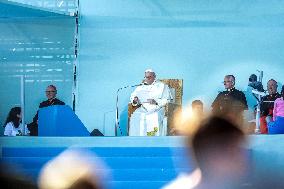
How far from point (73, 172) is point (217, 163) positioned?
1.54 m

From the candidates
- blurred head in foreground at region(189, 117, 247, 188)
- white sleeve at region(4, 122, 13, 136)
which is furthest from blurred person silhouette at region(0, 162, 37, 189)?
white sleeve at region(4, 122, 13, 136)

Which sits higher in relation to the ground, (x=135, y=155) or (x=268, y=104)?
(x=268, y=104)

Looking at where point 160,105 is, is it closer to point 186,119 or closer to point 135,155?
point 186,119

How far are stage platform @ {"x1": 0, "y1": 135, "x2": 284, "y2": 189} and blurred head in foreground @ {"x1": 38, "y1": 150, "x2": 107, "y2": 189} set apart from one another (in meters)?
0.08

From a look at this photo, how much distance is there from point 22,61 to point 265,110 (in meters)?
5.16

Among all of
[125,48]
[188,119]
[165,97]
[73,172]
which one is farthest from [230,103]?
[73,172]

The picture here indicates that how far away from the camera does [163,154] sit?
18.8ft

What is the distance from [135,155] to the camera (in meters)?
5.79

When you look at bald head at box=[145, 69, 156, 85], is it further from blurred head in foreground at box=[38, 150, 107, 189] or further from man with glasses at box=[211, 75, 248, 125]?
blurred head in foreground at box=[38, 150, 107, 189]

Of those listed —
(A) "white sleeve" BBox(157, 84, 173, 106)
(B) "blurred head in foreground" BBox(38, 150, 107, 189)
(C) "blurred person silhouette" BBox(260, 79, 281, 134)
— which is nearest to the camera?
(B) "blurred head in foreground" BBox(38, 150, 107, 189)

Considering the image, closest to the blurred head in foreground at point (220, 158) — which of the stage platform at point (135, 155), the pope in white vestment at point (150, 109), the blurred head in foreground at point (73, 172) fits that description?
the stage platform at point (135, 155)

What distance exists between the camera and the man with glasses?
8.00 meters

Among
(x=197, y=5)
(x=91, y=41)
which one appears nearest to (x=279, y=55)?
(x=197, y=5)

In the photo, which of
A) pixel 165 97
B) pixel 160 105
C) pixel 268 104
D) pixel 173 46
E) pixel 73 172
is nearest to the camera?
pixel 73 172
